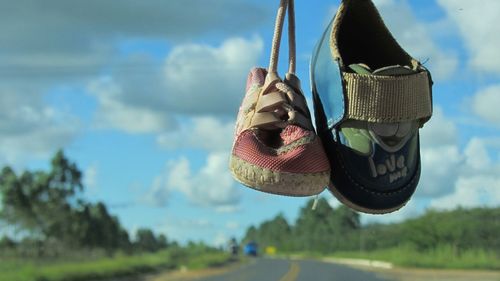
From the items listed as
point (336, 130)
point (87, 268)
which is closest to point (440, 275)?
point (87, 268)

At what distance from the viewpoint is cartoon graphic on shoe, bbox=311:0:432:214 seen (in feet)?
4.66

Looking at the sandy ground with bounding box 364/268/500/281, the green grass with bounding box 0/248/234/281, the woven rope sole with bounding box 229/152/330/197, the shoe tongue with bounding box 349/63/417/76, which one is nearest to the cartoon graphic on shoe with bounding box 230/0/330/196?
the woven rope sole with bounding box 229/152/330/197

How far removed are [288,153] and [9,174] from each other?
62.5m

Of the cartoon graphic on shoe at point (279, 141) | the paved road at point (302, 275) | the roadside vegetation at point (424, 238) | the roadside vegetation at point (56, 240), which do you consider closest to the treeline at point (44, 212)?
the roadside vegetation at point (56, 240)


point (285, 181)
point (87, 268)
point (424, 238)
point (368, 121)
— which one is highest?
point (87, 268)

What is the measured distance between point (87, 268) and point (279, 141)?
48546 mm

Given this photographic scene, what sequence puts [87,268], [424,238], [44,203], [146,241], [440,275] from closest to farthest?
[424,238] → [440,275] → [87,268] → [44,203] → [146,241]

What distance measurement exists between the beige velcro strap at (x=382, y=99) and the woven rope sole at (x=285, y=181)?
124 millimetres

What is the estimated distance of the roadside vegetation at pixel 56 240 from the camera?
4559 centimetres

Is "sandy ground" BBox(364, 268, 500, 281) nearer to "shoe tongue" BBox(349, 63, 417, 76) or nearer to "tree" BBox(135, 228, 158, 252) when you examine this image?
"shoe tongue" BBox(349, 63, 417, 76)

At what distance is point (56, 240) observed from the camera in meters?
71.1

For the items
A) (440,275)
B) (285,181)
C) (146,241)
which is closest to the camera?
(285,181)

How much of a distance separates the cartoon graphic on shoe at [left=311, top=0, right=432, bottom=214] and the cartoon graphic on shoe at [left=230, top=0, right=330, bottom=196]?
0.14ft

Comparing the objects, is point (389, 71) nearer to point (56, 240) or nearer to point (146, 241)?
point (56, 240)
